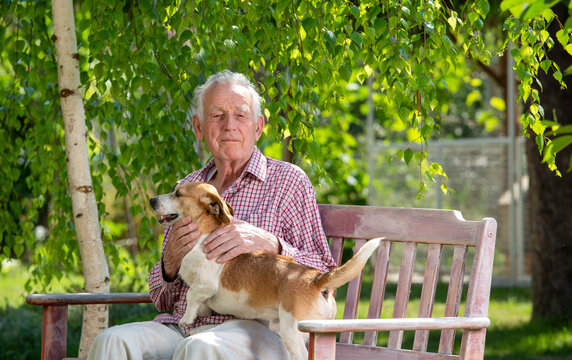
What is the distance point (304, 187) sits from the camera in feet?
10.00

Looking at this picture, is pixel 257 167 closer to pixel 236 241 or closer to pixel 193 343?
pixel 236 241

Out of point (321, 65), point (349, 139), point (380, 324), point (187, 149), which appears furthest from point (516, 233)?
point (380, 324)

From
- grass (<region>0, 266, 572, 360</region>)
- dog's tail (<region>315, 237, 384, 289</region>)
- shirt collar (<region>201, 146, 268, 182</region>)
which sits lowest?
grass (<region>0, 266, 572, 360</region>)

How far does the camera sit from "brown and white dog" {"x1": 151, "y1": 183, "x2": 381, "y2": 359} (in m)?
2.55

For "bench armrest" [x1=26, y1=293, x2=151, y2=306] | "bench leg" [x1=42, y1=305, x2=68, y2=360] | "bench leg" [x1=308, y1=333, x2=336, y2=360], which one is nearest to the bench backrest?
"bench leg" [x1=308, y1=333, x2=336, y2=360]

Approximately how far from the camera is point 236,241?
A: 2795 millimetres

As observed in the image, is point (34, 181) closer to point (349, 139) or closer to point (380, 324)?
point (380, 324)

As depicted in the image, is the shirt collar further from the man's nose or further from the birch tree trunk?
the birch tree trunk

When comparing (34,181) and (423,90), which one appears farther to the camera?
(34,181)

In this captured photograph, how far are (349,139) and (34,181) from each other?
6.96 metres

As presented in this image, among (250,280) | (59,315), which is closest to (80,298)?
(59,315)

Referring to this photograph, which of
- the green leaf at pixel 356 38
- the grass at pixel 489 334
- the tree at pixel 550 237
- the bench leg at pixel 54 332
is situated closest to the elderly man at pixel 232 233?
the bench leg at pixel 54 332

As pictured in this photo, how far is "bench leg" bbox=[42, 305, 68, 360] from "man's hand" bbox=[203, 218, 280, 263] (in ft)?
2.56

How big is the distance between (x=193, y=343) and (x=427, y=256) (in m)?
0.94
